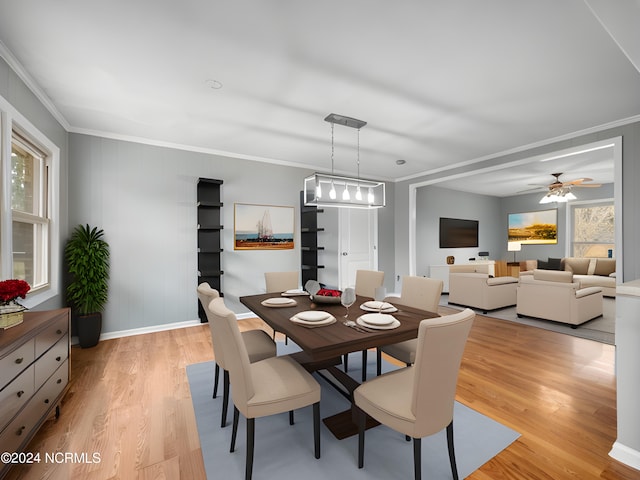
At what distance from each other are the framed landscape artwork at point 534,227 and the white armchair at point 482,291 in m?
3.83

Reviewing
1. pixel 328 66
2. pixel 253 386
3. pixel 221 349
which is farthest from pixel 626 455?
pixel 328 66

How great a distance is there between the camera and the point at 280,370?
1864mm

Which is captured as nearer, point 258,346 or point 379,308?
point 379,308

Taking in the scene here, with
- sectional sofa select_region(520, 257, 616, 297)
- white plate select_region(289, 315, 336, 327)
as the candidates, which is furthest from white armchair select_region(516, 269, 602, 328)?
white plate select_region(289, 315, 336, 327)

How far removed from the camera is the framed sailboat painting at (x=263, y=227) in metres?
4.69

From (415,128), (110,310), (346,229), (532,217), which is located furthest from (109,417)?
(532,217)

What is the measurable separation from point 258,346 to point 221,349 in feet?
1.38

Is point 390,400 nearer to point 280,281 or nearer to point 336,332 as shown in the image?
point 336,332

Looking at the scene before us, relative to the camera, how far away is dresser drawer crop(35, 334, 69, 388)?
6.04ft

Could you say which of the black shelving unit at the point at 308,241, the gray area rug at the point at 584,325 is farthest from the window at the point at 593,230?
the black shelving unit at the point at 308,241

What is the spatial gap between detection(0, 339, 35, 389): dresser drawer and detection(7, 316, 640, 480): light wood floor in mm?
596

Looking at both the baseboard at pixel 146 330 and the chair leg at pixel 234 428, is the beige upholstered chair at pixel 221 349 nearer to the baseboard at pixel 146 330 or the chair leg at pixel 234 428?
the chair leg at pixel 234 428

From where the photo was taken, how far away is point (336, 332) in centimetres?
176

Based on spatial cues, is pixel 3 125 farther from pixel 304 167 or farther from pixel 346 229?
pixel 346 229
